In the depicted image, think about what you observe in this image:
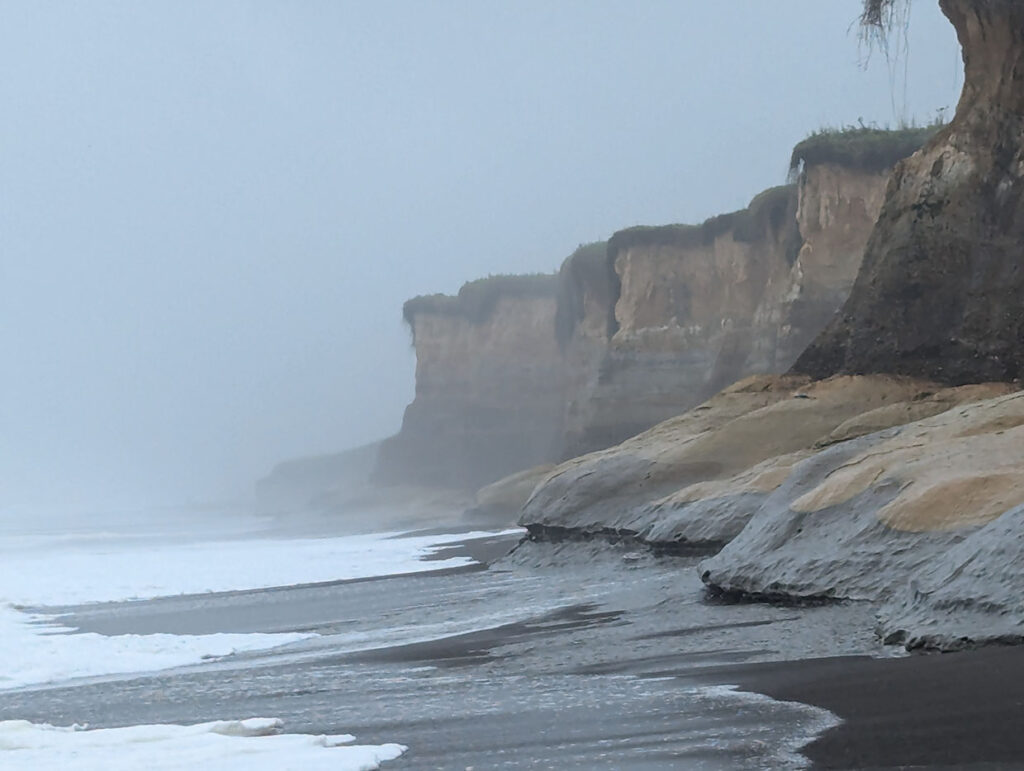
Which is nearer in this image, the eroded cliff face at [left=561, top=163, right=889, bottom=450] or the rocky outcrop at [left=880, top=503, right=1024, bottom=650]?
the rocky outcrop at [left=880, top=503, right=1024, bottom=650]

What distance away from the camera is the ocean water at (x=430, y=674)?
15.9ft

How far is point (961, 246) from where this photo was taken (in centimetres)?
1496

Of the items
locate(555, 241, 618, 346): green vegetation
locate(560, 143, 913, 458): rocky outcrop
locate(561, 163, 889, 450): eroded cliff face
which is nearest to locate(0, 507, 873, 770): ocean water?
locate(561, 163, 889, 450): eroded cliff face

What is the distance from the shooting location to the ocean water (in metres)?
4.85

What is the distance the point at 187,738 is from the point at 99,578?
16.0 metres

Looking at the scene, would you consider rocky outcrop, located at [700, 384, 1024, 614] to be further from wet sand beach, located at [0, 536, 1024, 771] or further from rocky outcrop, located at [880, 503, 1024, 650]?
wet sand beach, located at [0, 536, 1024, 771]

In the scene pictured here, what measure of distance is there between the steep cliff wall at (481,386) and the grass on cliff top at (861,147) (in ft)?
69.2

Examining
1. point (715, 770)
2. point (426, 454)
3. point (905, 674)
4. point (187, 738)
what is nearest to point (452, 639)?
point (187, 738)

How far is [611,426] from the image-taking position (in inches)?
1366

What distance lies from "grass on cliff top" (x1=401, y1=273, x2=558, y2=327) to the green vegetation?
3.38 meters

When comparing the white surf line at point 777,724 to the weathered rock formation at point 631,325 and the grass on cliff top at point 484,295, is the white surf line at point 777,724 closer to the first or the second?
the weathered rock formation at point 631,325

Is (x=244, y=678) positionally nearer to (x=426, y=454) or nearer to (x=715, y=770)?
(x=715, y=770)

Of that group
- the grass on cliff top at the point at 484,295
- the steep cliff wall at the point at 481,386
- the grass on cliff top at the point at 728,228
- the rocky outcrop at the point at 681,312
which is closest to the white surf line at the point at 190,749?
the rocky outcrop at the point at 681,312

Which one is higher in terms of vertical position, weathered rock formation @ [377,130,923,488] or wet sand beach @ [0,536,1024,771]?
weathered rock formation @ [377,130,923,488]
